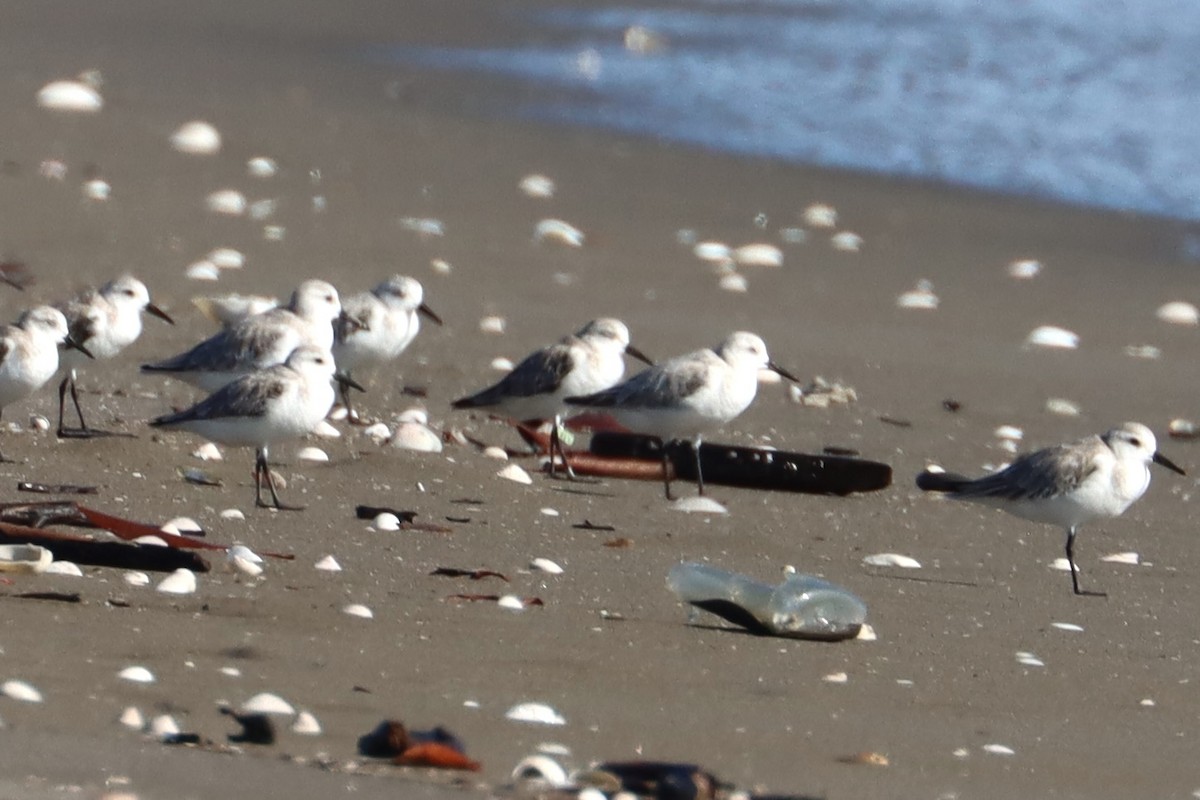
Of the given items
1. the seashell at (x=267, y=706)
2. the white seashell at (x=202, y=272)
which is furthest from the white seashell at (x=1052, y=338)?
the seashell at (x=267, y=706)

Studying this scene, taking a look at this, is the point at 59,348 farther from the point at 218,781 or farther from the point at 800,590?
the point at 218,781

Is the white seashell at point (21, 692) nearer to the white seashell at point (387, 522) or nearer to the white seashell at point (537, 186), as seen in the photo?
the white seashell at point (387, 522)

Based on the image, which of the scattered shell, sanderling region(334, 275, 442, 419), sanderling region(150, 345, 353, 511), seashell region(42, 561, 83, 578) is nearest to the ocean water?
sanderling region(334, 275, 442, 419)

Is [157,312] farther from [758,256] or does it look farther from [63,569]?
[758,256]

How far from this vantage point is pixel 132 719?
3850 mm

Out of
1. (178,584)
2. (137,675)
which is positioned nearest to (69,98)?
(178,584)

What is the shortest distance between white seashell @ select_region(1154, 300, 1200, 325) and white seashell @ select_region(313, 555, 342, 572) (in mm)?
5694

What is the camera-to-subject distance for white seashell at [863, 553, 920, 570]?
608 cm

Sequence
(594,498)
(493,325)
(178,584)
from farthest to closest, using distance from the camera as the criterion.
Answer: (493,325) < (594,498) < (178,584)

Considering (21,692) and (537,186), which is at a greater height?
(537,186)

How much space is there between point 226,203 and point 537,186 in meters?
1.86

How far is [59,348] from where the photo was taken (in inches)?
276

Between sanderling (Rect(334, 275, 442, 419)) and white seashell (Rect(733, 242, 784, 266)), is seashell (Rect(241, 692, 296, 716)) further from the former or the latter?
white seashell (Rect(733, 242, 784, 266))

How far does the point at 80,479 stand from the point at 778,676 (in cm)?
244
